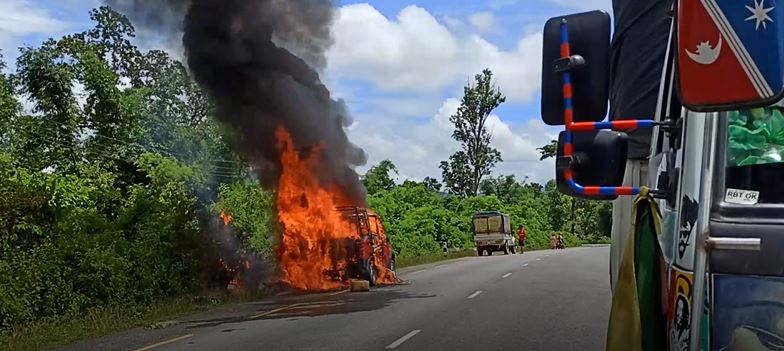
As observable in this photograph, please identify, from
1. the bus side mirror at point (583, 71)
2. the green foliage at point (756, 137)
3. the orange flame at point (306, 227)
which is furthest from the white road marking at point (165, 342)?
the green foliage at point (756, 137)

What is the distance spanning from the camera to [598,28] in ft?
9.81

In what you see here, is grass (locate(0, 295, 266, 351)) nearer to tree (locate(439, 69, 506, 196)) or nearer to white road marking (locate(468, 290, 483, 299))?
white road marking (locate(468, 290, 483, 299))

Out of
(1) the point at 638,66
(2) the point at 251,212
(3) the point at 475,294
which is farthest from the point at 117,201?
(1) the point at 638,66

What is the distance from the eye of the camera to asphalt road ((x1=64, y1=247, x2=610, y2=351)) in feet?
32.1

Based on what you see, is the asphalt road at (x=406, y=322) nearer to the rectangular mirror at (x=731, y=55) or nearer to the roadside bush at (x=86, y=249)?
the roadside bush at (x=86, y=249)

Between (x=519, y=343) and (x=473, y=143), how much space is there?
187 ft

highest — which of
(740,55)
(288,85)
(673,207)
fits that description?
(288,85)

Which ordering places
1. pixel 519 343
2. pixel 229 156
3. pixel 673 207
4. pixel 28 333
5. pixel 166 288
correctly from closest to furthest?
pixel 673 207
pixel 519 343
pixel 28 333
pixel 166 288
pixel 229 156

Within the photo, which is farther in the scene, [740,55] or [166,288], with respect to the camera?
[166,288]

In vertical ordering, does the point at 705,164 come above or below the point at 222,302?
above

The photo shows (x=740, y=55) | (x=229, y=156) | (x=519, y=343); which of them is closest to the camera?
(x=740, y=55)

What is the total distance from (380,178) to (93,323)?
39.9 metres

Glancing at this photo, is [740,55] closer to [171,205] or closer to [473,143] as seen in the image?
[171,205]

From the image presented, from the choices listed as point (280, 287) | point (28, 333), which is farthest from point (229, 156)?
point (28, 333)
